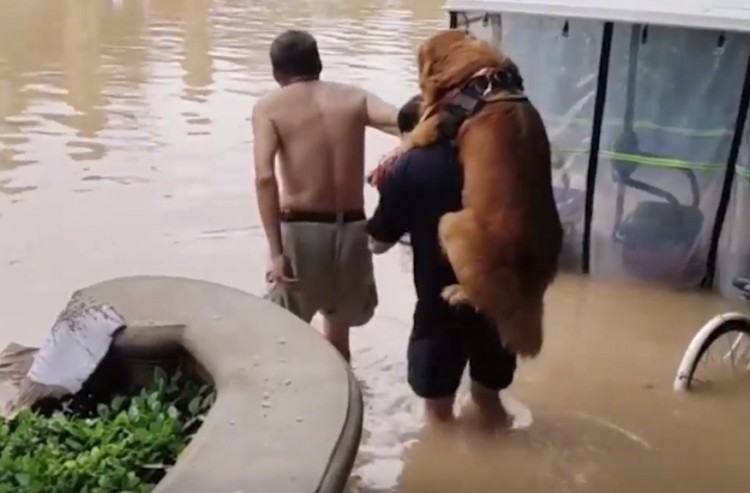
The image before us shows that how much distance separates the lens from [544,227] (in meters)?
4.25

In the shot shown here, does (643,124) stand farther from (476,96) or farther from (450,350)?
(476,96)

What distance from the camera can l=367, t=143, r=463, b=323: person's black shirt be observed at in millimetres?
4320

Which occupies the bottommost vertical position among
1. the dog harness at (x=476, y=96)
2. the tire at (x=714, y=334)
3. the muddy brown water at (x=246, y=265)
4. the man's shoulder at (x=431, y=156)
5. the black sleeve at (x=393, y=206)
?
the muddy brown water at (x=246, y=265)

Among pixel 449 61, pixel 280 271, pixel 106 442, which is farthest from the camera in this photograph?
pixel 280 271

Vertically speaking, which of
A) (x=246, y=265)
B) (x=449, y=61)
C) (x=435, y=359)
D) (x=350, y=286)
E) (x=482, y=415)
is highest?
(x=449, y=61)

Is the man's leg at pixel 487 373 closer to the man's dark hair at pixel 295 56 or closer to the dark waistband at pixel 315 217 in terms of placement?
the dark waistband at pixel 315 217

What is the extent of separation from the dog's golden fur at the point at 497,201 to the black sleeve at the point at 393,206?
129 mm

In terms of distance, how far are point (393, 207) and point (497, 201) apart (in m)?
0.48

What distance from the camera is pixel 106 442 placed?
3.28 metres

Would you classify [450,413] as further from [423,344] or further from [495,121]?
[495,121]

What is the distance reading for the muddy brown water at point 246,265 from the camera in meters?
4.93

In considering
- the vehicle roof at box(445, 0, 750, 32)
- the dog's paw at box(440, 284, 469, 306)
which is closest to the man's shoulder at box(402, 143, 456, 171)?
the dog's paw at box(440, 284, 469, 306)

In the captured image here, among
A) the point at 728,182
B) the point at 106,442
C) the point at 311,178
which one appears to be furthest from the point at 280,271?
the point at 728,182

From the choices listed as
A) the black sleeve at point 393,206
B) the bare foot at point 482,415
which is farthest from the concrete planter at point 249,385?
the bare foot at point 482,415
